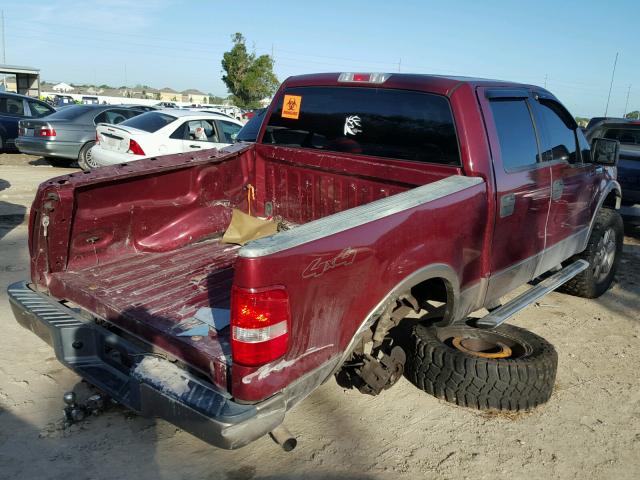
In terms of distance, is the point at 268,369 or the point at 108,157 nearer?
the point at 268,369

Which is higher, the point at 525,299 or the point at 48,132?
the point at 48,132

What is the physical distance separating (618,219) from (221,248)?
4043 mm

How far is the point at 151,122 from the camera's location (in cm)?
977

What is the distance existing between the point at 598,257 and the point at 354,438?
3.61m

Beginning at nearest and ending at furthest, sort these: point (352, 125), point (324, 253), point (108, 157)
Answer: point (324, 253) → point (352, 125) → point (108, 157)

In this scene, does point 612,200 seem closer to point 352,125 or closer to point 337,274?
point 352,125

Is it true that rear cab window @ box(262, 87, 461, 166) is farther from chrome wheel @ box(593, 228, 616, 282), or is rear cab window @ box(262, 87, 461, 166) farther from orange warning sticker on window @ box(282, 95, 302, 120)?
chrome wheel @ box(593, 228, 616, 282)

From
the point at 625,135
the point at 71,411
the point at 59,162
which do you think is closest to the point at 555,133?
the point at 71,411

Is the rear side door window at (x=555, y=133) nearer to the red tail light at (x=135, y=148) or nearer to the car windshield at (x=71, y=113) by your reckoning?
the red tail light at (x=135, y=148)

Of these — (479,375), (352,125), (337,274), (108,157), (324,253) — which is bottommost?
(479,375)

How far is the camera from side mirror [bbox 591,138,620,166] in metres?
4.73

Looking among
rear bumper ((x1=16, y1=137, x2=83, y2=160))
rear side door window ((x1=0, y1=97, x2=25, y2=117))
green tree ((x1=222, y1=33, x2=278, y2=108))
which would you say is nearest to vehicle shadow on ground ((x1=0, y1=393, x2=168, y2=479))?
rear bumper ((x1=16, y1=137, x2=83, y2=160))

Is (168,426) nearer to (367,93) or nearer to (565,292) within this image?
(367,93)

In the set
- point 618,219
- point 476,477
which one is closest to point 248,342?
point 476,477
